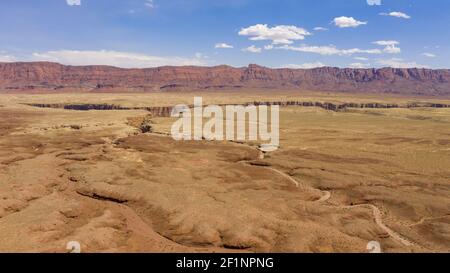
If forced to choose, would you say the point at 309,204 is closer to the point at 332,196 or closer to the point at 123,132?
the point at 332,196

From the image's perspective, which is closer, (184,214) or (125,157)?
(184,214)

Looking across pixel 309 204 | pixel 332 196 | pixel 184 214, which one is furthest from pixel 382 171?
pixel 184 214

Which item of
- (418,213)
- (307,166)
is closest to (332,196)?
(418,213)
